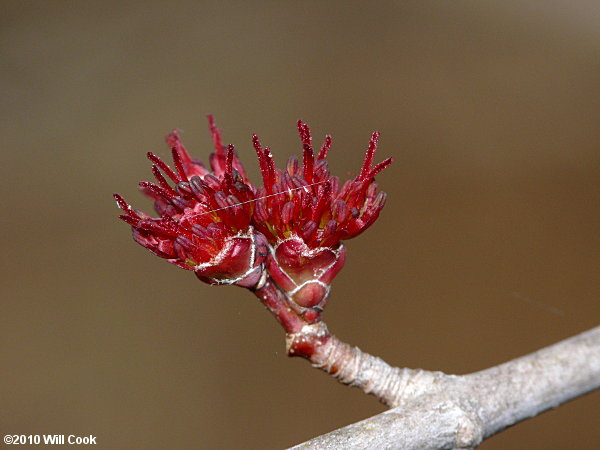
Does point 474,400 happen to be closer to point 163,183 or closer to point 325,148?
point 325,148

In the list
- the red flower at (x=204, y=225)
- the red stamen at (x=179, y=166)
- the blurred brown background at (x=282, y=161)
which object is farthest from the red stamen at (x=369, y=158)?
the blurred brown background at (x=282, y=161)

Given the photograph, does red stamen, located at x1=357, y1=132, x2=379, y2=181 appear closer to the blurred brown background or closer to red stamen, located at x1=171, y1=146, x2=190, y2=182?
red stamen, located at x1=171, y1=146, x2=190, y2=182

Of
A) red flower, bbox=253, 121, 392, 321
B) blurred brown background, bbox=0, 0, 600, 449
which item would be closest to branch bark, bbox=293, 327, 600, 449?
red flower, bbox=253, 121, 392, 321

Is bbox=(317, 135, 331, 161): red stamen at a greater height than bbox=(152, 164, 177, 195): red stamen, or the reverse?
bbox=(317, 135, 331, 161): red stamen

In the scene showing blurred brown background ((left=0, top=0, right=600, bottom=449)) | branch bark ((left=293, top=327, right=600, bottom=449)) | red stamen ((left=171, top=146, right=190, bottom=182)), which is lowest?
branch bark ((left=293, top=327, right=600, bottom=449))

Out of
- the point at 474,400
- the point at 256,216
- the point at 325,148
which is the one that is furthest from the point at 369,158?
the point at 474,400

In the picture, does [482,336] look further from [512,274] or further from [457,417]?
[457,417]

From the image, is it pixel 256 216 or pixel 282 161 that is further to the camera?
pixel 282 161
